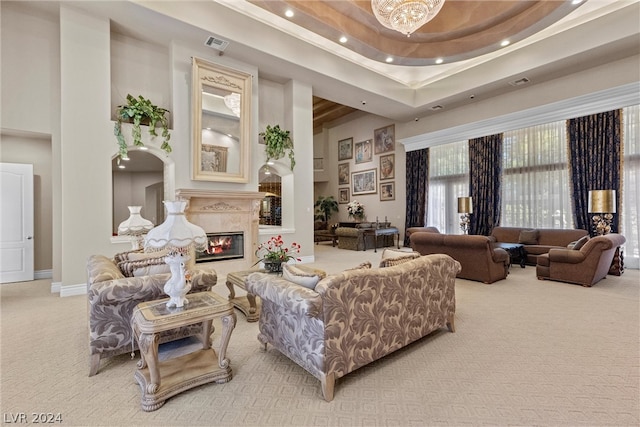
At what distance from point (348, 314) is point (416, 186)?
26.9ft

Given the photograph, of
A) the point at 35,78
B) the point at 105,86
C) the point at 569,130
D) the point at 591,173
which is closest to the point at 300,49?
the point at 105,86

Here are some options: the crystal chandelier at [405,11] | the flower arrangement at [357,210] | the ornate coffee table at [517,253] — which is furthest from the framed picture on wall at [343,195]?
the crystal chandelier at [405,11]

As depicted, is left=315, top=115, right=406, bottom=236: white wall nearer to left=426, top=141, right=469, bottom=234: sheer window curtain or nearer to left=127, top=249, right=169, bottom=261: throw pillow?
left=426, top=141, right=469, bottom=234: sheer window curtain

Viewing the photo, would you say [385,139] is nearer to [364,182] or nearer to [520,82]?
[364,182]

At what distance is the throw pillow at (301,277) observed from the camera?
6.99 feet

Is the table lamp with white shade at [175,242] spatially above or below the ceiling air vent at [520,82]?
below

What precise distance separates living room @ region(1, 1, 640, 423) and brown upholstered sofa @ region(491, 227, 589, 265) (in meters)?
1.07

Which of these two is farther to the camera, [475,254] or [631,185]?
[631,185]

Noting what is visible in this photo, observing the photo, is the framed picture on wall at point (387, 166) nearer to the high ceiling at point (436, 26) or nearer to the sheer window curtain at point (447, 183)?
the sheer window curtain at point (447, 183)

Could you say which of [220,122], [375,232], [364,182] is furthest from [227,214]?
[364,182]

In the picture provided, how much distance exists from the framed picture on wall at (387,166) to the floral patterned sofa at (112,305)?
9.07 m

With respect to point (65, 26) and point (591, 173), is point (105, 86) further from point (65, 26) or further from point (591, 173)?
point (591, 173)

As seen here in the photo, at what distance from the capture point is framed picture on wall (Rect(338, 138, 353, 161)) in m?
12.0

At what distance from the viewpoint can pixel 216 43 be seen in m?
5.38
